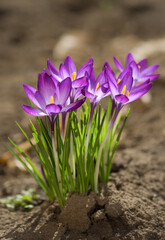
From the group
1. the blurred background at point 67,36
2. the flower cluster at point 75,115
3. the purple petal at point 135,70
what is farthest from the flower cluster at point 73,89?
the blurred background at point 67,36

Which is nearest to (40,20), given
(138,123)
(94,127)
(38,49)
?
(38,49)

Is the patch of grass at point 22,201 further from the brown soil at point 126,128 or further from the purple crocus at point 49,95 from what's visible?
the purple crocus at point 49,95

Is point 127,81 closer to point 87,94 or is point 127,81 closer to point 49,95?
point 87,94

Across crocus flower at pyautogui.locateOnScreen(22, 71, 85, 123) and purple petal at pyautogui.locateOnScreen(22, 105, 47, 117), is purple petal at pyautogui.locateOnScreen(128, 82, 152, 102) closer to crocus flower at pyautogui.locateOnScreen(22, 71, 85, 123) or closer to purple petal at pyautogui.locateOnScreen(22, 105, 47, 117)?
crocus flower at pyautogui.locateOnScreen(22, 71, 85, 123)

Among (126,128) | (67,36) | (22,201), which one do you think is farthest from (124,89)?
(67,36)

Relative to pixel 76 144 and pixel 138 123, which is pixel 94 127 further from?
pixel 138 123

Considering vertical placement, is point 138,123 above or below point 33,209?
above
